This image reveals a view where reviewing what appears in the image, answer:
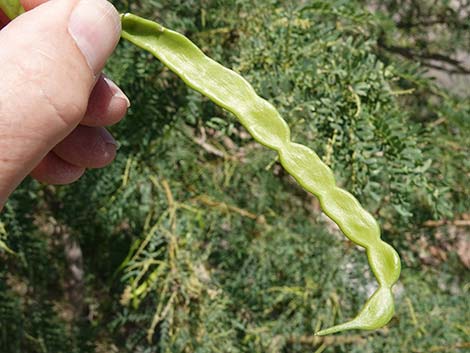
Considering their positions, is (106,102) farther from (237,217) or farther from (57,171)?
(237,217)

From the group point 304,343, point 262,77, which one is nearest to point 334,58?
point 262,77

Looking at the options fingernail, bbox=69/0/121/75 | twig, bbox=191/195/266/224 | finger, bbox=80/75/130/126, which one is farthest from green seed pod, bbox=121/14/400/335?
twig, bbox=191/195/266/224

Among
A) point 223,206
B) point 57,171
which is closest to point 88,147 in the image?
point 57,171

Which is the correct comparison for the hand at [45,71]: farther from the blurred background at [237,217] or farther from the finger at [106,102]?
the blurred background at [237,217]

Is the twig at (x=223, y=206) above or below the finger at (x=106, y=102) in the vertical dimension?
below

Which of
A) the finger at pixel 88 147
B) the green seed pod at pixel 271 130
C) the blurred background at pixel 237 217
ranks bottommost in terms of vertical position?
the blurred background at pixel 237 217

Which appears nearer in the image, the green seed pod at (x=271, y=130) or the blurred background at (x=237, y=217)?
the green seed pod at (x=271, y=130)

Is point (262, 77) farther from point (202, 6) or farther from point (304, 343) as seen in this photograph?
point (304, 343)

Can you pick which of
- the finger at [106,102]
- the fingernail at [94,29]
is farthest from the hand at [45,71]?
the finger at [106,102]
